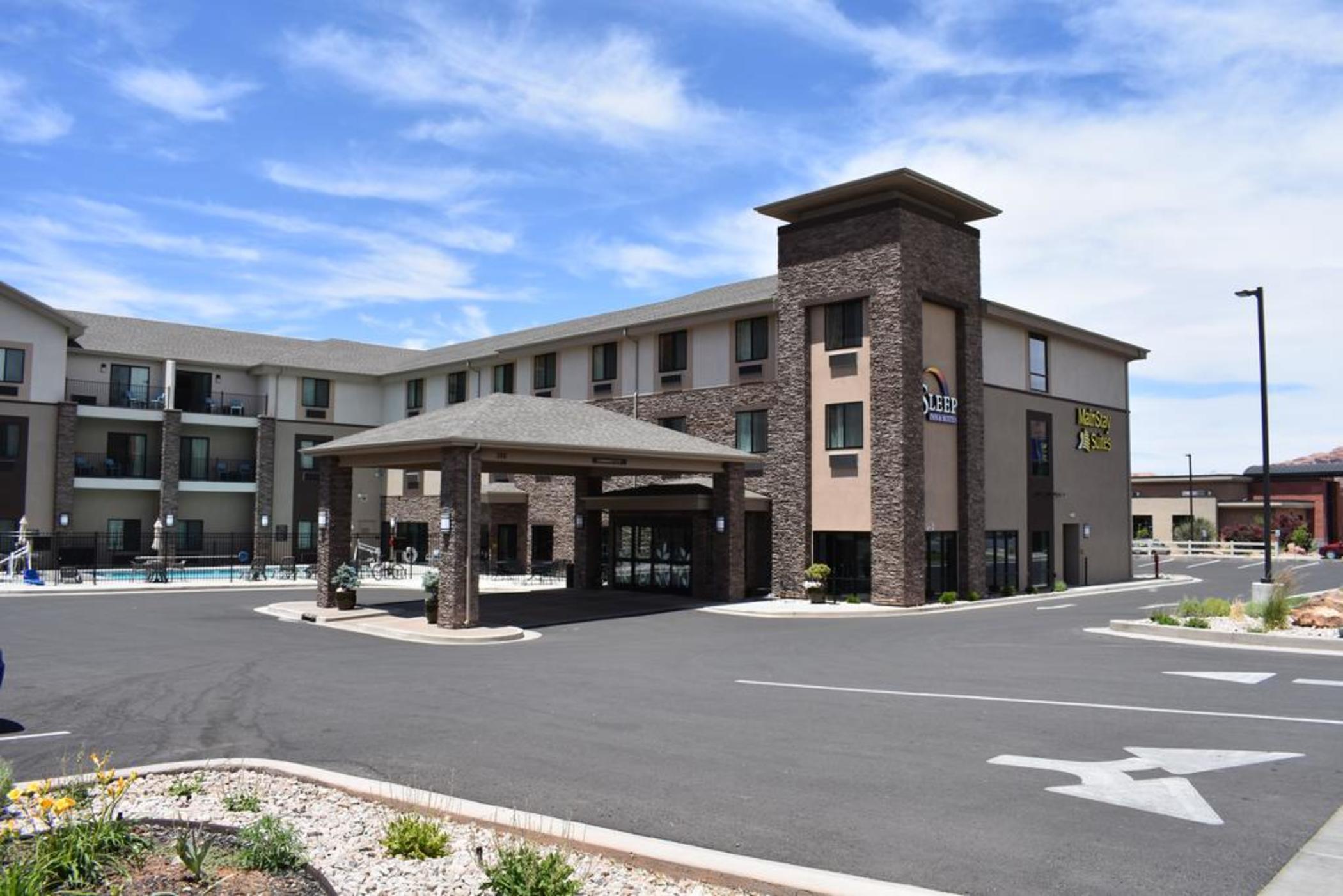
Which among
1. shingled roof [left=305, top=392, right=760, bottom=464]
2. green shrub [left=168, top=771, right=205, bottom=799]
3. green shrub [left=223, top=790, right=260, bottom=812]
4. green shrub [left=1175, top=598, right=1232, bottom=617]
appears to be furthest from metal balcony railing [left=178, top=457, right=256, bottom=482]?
green shrub [left=223, top=790, right=260, bottom=812]

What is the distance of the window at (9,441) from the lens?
4156 centimetres

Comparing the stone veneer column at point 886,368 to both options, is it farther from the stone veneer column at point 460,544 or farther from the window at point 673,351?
the stone veneer column at point 460,544

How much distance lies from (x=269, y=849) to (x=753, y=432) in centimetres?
2869

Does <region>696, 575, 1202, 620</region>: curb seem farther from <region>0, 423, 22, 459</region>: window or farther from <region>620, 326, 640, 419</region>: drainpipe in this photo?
<region>0, 423, 22, 459</region>: window

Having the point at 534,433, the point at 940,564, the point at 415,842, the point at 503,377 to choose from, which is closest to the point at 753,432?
the point at 940,564

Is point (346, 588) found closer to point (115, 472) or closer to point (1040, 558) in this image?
point (1040, 558)

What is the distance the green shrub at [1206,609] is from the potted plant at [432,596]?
677 inches

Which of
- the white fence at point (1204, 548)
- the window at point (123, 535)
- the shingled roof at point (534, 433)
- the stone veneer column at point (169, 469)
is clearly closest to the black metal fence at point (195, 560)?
the window at point (123, 535)

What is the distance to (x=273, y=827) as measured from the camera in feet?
21.3

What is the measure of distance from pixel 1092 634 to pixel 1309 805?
1396 cm

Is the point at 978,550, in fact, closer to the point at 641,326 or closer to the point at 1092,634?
the point at 1092,634

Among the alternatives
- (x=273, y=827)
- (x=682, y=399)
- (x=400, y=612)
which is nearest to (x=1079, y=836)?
(x=273, y=827)

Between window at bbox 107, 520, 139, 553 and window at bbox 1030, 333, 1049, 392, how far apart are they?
4028cm

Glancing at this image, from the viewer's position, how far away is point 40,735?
11234mm
